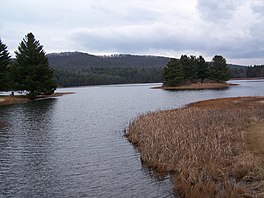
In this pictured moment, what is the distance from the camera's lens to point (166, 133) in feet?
60.4

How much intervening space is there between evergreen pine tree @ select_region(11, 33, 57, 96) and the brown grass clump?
4380cm

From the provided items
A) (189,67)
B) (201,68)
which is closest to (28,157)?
(189,67)

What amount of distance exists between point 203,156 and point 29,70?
5381 centimetres

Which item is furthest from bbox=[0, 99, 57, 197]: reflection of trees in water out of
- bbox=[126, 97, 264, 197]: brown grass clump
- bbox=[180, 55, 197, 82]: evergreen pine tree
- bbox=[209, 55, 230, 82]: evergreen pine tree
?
bbox=[209, 55, 230, 82]: evergreen pine tree

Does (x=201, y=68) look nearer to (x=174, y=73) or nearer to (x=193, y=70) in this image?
(x=193, y=70)

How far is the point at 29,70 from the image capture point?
62.1 metres

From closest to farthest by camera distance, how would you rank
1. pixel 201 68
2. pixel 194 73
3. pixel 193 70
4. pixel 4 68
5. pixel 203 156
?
pixel 203 156, pixel 4 68, pixel 193 70, pixel 194 73, pixel 201 68

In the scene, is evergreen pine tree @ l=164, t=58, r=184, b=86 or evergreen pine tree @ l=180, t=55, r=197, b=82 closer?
evergreen pine tree @ l=164, t=58, r=184, b=86

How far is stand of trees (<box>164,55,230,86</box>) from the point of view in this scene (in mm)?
99938

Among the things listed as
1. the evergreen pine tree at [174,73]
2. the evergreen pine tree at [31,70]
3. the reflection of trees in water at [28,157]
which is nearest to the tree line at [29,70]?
the evergreen pine tree at [31,70]

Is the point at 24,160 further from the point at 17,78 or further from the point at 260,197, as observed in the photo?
the point at 17,78

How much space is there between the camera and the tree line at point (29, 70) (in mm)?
60875

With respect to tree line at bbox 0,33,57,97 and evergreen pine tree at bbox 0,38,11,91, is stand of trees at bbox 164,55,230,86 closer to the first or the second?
tree line at bbox 0,33,57,97

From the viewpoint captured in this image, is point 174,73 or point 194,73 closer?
point 174,73
